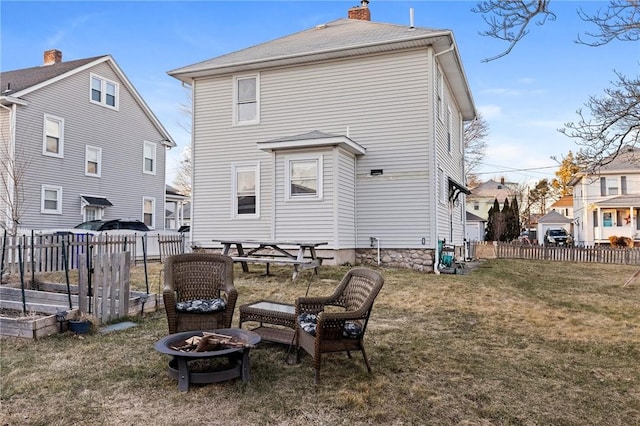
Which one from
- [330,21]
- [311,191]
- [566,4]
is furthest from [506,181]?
[566,4]

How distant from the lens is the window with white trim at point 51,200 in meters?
17.6

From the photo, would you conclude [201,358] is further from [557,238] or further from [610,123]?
[557,238]

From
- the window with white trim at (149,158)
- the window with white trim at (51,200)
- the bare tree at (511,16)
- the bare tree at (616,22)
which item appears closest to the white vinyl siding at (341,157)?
the bare tree at (616,22)

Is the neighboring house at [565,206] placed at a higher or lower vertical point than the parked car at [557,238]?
higher

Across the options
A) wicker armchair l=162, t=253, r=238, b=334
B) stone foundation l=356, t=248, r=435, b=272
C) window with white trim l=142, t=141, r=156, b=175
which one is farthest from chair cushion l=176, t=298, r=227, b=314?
window with white trim l=142, t=141, r=156, b=175

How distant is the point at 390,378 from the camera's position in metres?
4.01

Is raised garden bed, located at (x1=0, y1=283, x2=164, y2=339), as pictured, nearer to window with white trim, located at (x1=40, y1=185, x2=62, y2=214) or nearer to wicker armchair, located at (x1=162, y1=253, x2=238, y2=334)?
wicker armchair, located at (x1=162, y1=253, x2=238, y2=334)

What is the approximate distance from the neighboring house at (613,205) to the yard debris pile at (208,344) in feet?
99.0

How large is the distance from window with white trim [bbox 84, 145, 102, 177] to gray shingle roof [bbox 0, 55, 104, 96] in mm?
3221

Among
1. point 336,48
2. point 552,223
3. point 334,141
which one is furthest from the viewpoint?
point 552,223

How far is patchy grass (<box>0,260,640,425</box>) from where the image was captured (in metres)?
3.29

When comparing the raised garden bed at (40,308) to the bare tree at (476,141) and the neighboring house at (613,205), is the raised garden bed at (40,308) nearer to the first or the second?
the bare tree at (476,141)

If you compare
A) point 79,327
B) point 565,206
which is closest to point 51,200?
point 79,327

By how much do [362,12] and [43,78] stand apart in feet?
43.3
